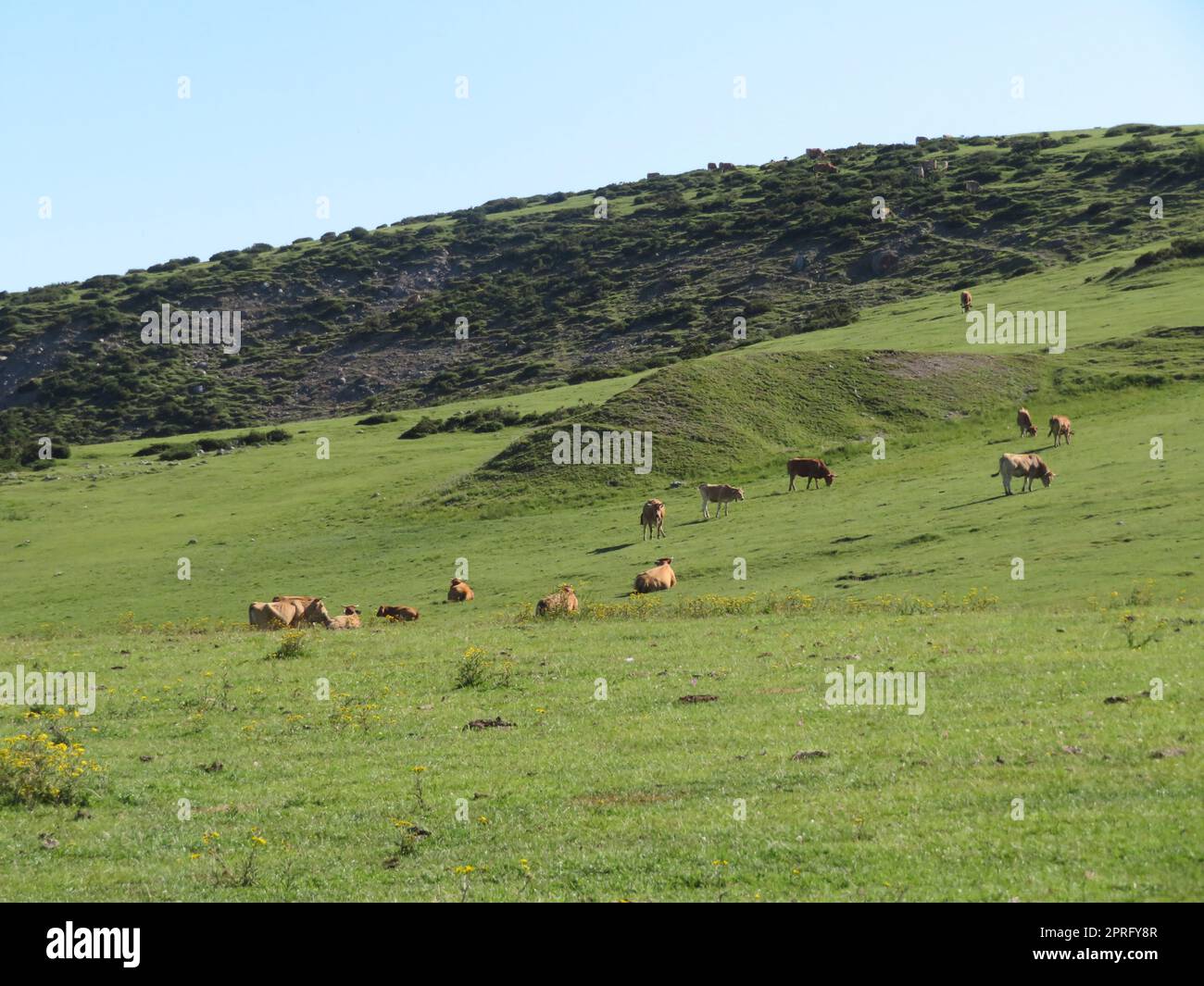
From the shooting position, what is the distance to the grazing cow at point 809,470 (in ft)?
167

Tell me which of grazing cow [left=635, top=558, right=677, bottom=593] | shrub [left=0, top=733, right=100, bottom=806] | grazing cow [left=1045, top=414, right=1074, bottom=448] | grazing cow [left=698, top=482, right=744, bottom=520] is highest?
grazing cow [left=1045, top=414, right=1074, bottom=448]

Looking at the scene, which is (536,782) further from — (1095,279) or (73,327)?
(73,327)

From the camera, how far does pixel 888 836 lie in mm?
12367

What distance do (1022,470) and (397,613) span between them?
21.6 meters

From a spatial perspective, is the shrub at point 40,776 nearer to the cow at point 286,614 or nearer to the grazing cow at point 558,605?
the grazing cow at point 558,605

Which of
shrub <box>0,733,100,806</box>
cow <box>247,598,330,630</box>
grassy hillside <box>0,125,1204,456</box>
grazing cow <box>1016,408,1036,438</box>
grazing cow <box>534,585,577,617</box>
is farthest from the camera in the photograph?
grassy hillside <box>0,125,1204,456</box>

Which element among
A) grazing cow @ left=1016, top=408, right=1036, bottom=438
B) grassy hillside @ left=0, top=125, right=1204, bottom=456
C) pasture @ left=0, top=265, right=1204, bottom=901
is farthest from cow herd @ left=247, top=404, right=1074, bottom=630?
grassy hillside @ left=0, top=125, right=1204, bottom=456

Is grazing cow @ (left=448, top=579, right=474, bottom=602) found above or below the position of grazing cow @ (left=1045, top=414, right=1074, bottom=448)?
below

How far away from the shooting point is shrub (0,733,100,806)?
611 inches

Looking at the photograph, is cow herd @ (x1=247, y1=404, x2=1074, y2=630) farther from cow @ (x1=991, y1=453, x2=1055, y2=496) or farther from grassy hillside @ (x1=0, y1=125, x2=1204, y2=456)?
grassy hillside @ (x1=0, y1=125, x2=1204, y2=456)

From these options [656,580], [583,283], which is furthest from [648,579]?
[583,283]

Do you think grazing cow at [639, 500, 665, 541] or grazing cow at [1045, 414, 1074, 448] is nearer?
grazing cow at [639, 500, 665, 541]

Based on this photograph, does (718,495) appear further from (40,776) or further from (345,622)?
(40,776)

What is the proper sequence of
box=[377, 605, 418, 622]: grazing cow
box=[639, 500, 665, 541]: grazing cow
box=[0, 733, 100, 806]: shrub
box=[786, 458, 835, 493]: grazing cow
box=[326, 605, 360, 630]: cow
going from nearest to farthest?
box=[0, 733, 100, 806]: shrub < box=[326, 605, 360, 630]: cow < box=[377, 605, 418, 622]: grazing cow < box=[639, 500, 665, 541]: grazing cow < box=[786, 458, 835, 493]: grazing cow
